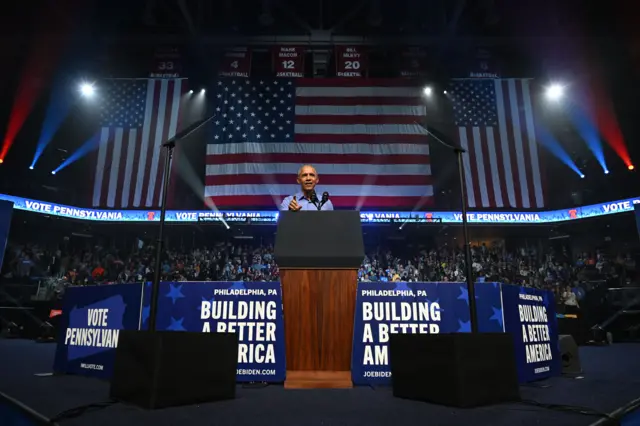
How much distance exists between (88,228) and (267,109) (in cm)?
1299

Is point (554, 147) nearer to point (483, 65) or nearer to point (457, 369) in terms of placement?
point (483, 65)

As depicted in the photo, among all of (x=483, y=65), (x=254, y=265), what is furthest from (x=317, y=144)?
(x=254, y=265)

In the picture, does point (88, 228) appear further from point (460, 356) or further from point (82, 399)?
point (460, 356)

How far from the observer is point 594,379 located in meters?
3.76

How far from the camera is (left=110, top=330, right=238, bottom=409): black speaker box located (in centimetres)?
226

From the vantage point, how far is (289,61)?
11750 millimetres

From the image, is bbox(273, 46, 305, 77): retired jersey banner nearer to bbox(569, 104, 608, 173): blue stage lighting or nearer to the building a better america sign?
the building a better america sign

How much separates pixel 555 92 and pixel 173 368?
19.4 m

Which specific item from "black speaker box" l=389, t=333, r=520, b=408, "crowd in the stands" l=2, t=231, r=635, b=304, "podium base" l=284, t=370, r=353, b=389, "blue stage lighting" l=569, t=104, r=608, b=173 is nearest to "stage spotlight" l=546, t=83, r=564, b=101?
"blue stage lighting" l=569, t=104, r=608, b=173

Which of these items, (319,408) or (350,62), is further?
(350,62)

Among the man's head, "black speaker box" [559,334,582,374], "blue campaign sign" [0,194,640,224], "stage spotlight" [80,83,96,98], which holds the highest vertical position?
"stage spotlight" [80,83,96,98]

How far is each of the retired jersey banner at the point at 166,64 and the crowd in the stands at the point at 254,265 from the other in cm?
750

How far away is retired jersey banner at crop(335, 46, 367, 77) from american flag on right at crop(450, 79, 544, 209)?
3.97m

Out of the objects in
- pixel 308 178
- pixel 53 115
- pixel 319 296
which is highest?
pixel 53 115
